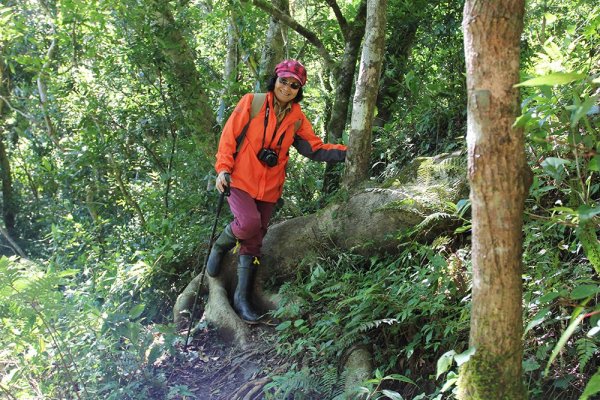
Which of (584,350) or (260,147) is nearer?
(584,350)

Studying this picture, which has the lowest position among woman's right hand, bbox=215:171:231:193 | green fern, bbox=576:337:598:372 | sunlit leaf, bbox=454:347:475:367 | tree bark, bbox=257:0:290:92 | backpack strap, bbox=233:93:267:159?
green fern, bbox=576:337:598:372

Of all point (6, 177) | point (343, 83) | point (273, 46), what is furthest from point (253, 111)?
point (6, 177)

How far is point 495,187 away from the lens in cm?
225

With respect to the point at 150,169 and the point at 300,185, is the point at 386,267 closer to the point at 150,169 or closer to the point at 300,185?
the point at 300,185

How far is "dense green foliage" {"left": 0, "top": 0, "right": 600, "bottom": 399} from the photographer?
3.31 meters

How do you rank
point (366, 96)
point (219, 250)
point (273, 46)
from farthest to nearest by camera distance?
point (273, 46)
point (219, 250)
point (366, 96)

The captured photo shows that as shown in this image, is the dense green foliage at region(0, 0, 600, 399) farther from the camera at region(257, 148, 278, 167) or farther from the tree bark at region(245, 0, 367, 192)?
the camera at region(257, 148, 278, 167)

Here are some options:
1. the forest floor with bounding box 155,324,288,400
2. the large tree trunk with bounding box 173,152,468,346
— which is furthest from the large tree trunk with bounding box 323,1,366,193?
the forest floor with bounding box 155,324,288,400

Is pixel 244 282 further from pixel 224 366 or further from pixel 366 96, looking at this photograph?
pixel 366 96

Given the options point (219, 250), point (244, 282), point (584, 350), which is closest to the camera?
point (584, 350)

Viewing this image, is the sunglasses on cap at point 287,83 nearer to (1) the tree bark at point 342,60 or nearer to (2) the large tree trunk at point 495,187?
(1) the tree bark at point 342,60

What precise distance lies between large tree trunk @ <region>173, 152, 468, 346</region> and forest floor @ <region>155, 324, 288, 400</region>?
0.51ft

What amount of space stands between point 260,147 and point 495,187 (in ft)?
11.6

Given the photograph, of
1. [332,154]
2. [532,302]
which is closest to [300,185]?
[332,154]
